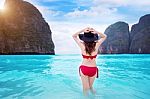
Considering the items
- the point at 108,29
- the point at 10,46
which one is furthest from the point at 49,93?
the point at 108,29

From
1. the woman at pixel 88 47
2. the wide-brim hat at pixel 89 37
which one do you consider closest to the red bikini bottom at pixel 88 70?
the woman at pixel 88 47

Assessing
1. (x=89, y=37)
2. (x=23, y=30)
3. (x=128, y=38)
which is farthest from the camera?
(x=128, y=38)

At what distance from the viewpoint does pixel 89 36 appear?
6.36 metres

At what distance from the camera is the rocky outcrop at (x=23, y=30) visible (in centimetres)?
10800

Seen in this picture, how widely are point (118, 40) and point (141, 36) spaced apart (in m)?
21.4

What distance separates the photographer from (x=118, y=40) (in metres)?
181

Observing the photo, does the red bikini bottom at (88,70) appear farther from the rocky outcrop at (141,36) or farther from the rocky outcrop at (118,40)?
the rocky outcrop at (118,40)

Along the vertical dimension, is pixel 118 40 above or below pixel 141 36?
below

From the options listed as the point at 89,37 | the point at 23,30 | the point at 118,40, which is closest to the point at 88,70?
the point at 89,37

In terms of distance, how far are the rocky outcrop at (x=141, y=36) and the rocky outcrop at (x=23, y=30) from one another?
60408 millimetres

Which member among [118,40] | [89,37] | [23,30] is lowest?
[89,37]

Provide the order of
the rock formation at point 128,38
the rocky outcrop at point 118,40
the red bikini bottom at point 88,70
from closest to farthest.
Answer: the red bikini bottom at point 88,70 → the rock formation at point 128,38 → the rocky outcrop at point 118,40

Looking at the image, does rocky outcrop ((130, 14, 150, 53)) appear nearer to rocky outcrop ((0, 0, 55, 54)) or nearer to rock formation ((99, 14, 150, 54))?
rock formation ((99, 14, 150, 54))

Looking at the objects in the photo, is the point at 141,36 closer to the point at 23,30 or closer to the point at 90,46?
the point at 23,30
